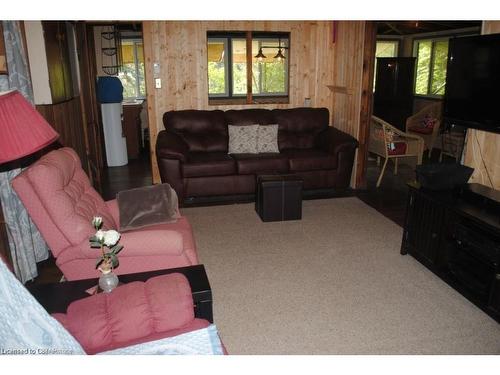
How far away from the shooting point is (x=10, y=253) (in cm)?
276

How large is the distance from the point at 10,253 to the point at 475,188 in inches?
130

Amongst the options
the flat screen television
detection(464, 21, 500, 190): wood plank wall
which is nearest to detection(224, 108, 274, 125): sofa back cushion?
the flat screen television

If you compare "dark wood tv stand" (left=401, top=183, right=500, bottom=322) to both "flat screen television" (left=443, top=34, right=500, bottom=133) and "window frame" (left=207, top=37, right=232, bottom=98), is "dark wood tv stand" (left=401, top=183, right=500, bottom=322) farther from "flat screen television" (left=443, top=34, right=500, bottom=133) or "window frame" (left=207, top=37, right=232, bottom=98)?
"window frame" (left=207, top=37, right=232, bottom=98)

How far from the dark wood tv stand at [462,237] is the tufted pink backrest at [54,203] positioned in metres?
2.32

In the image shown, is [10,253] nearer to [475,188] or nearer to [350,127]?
[475,188]

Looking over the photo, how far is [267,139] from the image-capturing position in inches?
198

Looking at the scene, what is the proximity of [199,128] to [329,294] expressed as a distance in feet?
9.83

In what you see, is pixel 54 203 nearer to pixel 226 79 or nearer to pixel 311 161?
pixel 311 161

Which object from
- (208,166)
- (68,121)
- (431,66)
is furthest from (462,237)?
(431,66)

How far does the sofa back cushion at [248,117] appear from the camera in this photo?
513 cm

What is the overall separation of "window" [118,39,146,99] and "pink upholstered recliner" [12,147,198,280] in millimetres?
6236

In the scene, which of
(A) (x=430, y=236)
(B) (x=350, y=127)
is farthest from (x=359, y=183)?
(A) (x=430, y=236)

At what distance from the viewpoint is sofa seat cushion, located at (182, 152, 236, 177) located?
456cm

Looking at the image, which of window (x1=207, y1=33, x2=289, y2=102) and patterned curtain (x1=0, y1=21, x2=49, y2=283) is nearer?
patterned curtain (x1=0, y1=21, x2=49, y2=283)
